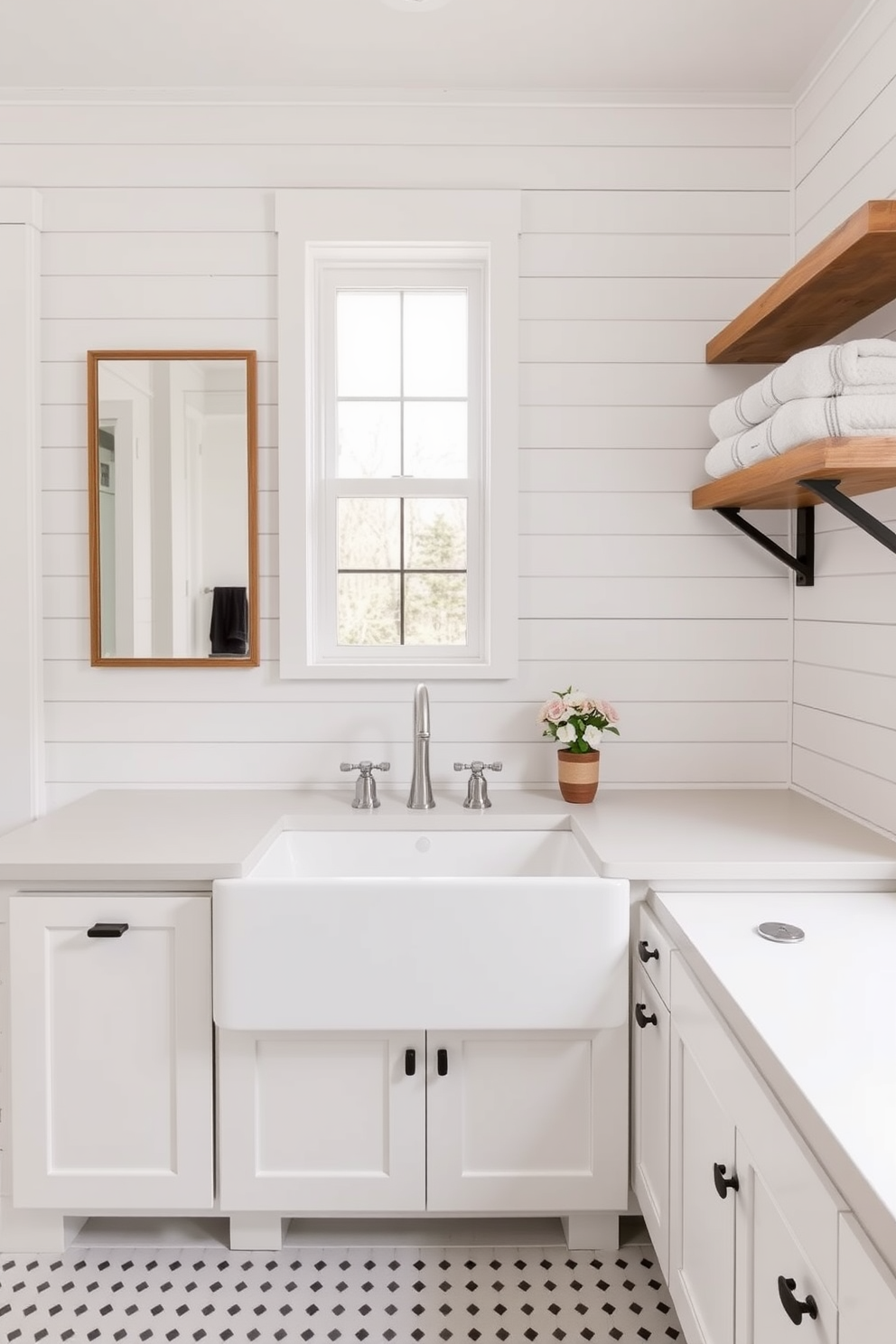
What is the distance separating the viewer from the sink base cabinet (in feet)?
5.63

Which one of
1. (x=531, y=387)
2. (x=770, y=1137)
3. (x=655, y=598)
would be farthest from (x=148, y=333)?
(x=770, y=1137)

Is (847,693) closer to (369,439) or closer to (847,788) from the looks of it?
(847,788)

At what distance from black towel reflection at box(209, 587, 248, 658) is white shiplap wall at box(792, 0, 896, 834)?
1344 mm

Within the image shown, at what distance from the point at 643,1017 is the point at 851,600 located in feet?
3.16

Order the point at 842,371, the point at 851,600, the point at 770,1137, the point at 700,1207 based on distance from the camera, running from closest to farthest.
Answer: the point at 770,1137 → the point at 700,1207 → the point at 842,371 → the point at 851,600

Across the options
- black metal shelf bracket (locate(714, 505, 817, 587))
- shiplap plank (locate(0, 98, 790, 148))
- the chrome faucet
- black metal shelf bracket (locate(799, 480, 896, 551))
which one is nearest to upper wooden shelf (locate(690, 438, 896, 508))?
black metal shelf bracket (locate(799, 480, 896, 551))

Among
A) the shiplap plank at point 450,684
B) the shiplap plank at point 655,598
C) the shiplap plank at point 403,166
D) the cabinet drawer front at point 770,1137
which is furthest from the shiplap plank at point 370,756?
the shiplap plank at point 403,166

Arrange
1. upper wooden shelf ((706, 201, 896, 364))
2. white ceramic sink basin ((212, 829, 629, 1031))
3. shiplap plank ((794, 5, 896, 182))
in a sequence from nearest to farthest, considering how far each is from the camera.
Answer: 1. upper wooden shelf ((706, 201, 896, 364))
2. white ceramic sink basin ((212, 829, 629, 1031))
3. shiplap plank ((794, 5, 896, 182))

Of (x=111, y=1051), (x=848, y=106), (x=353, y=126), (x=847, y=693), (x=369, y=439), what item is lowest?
(x=111, y=1051)

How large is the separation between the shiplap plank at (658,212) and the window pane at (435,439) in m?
0.46

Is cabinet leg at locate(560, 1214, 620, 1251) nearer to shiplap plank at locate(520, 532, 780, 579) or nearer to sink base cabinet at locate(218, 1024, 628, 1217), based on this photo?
sink base cabinet at locate(218, 1024, 628, 1217)

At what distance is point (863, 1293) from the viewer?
82 cm

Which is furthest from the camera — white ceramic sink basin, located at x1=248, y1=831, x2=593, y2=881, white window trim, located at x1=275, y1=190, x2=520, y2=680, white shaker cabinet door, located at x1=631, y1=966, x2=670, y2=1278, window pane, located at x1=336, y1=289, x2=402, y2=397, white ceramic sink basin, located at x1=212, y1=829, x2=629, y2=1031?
window pane, located at x1=336, y1=289, x2=402, y2=397

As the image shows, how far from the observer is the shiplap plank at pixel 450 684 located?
227cm
